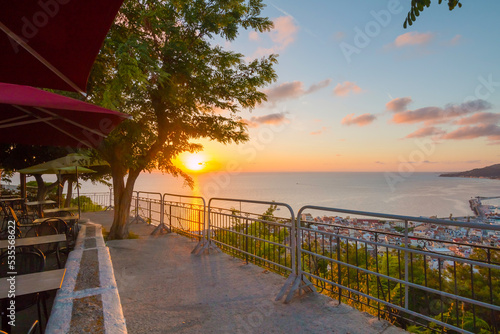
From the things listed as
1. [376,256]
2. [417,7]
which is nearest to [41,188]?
[376,256]

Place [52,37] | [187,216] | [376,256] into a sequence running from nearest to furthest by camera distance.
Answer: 1. [52,37]
2. [376,256]
3. [187,216]

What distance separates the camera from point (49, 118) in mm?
3363

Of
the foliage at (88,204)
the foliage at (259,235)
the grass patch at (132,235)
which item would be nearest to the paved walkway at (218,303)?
the foliage at (259,235)

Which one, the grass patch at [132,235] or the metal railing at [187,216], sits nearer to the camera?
the metal railing at [187,216]

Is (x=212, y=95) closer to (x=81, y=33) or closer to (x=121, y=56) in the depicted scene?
(x=121, y=56)

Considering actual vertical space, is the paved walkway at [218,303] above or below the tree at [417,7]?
below

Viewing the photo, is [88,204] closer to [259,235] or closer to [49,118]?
[259,235]

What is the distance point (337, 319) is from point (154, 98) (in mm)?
10148

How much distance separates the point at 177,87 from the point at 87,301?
9482mm

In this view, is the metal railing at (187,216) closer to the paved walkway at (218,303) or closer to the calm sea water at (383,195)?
the paved walkway at (218,303)

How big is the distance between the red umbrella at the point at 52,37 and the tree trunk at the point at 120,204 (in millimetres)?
8371

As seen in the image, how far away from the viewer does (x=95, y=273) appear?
3.02m

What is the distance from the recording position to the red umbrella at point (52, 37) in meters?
2.50

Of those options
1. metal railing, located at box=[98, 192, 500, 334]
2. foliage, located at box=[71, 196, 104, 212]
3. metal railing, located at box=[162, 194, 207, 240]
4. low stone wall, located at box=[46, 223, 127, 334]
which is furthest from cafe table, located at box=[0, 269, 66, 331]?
foliage, located at box=[71, 196, 104, 212]
